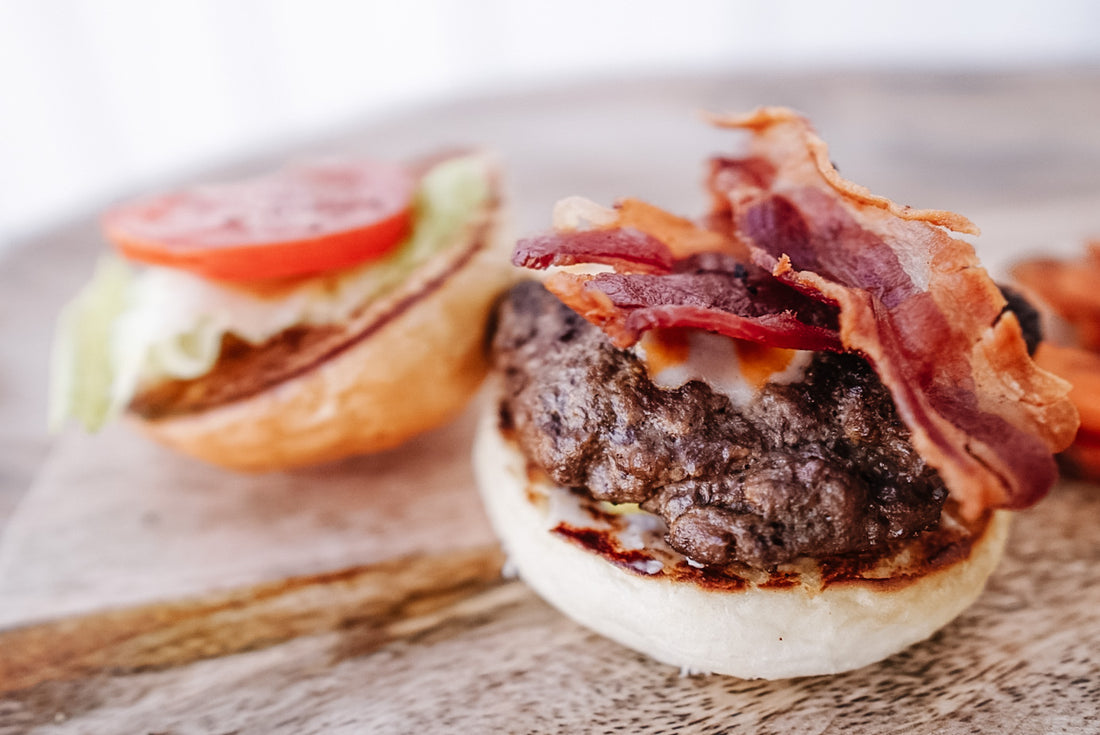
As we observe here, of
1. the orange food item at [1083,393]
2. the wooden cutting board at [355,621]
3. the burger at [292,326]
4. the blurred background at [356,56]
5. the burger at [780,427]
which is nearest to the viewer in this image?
the burger at [780,427]

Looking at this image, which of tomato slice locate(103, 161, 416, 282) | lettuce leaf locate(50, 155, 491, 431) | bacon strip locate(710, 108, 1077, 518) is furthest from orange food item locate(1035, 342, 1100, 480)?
tomato slice locate(103, 161, 416, 282)

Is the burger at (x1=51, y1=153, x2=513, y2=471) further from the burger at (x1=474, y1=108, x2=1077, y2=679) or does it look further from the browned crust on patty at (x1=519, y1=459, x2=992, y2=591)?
the browned crust on patty at (x1=519, y1=459, x2=992, y2=591)

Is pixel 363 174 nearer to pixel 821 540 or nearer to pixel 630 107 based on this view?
pixel 821 540

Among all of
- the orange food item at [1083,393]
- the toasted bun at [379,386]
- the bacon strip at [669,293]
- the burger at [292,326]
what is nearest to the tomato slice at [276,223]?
the burger at [292,326]

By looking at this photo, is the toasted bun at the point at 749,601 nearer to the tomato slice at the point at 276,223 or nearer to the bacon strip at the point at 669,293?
the bacon strip at the point at 669,293

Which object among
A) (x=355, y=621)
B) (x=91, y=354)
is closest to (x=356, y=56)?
(x=91, y=354)

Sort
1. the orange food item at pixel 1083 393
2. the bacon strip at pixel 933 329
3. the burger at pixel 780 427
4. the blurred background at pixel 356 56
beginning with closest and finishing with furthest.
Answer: the bacon strip at pixel 933 329 < the burger at pixel 780 427 < the orange food item at pixel 1083 393 < the blurred background at pixel 356 56
